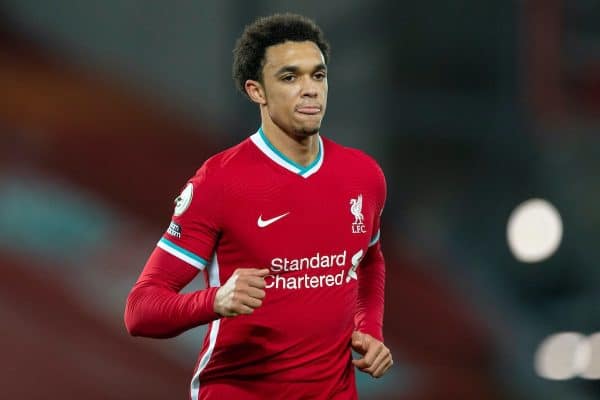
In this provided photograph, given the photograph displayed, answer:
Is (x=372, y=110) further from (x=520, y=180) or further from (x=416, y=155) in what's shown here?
(x=520, y=180)

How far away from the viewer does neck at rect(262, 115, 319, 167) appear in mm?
2652

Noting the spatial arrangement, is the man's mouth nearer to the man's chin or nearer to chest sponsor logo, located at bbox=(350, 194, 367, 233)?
the man's chin

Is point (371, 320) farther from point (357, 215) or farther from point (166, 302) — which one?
point (166, 302)

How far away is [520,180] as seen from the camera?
24.1ft

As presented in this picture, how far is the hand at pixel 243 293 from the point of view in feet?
7.30

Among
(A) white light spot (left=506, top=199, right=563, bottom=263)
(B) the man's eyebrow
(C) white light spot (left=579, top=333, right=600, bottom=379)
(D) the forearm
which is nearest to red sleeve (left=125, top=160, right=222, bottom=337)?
(B) the man's eyebrow

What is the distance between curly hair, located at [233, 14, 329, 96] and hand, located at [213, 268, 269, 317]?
647 mm

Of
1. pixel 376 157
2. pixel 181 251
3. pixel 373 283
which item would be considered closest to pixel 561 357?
pixel 376 157

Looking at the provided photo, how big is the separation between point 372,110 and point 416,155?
54cm

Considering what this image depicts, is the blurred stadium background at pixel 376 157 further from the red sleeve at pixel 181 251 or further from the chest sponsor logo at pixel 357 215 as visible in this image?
the red sleeve at pixel 181 251

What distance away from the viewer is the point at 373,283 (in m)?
3.02

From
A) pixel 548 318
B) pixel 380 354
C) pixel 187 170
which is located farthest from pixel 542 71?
pixel 380 354

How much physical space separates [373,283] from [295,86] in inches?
29.2

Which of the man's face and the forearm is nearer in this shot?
the man's face
